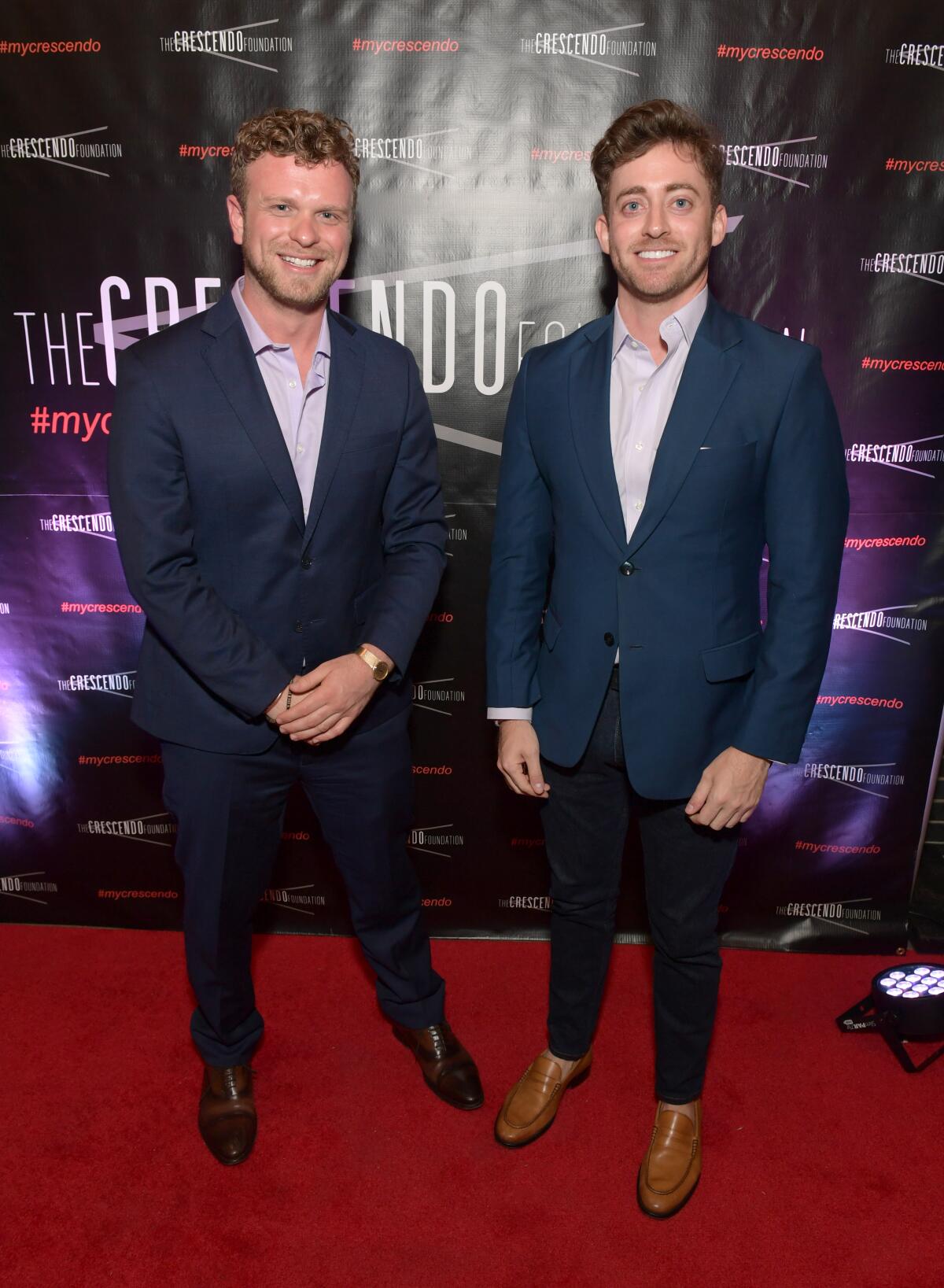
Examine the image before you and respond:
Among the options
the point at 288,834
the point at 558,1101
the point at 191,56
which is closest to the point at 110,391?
the point at 191,56

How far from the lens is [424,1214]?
219 cm

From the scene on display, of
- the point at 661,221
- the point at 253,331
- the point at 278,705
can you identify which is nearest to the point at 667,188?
the point at 661,221

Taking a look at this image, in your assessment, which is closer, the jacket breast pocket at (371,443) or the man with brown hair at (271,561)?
the man with brown hair at (271,561)

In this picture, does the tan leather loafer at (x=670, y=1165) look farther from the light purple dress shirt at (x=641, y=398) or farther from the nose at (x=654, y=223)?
the nose at (x=654, y=223)

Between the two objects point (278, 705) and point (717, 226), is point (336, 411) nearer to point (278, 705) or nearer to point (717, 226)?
point (278, 705)

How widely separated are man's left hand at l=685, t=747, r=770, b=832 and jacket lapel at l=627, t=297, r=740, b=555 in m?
Result: 0.48

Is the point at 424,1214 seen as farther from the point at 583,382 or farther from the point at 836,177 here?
the point at 836,177

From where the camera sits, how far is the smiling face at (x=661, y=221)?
6.01 feet

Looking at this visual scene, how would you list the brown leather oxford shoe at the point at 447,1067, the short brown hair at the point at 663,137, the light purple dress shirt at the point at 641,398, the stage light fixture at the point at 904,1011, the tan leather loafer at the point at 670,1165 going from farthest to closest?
the stage light fixture at the point at 904,1011 < the brown leather oxford shoe at the point at 447,1067 < the tan leather loafer at the point at 670,1165 < the light purple dress shirt at the point at 641,398 < the short brown hair at the point at 663,137

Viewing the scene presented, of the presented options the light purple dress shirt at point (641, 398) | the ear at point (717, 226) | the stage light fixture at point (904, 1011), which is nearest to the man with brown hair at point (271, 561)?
the light purple dress shirt at point (641, 398)

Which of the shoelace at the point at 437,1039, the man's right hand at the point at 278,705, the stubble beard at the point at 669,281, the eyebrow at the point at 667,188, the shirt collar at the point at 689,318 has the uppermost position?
the eyebrow at the point at 667,188

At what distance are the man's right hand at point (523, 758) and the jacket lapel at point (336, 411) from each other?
593 millimetres

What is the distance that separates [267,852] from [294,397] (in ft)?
3.34

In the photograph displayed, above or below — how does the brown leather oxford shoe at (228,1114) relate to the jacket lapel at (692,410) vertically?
below
